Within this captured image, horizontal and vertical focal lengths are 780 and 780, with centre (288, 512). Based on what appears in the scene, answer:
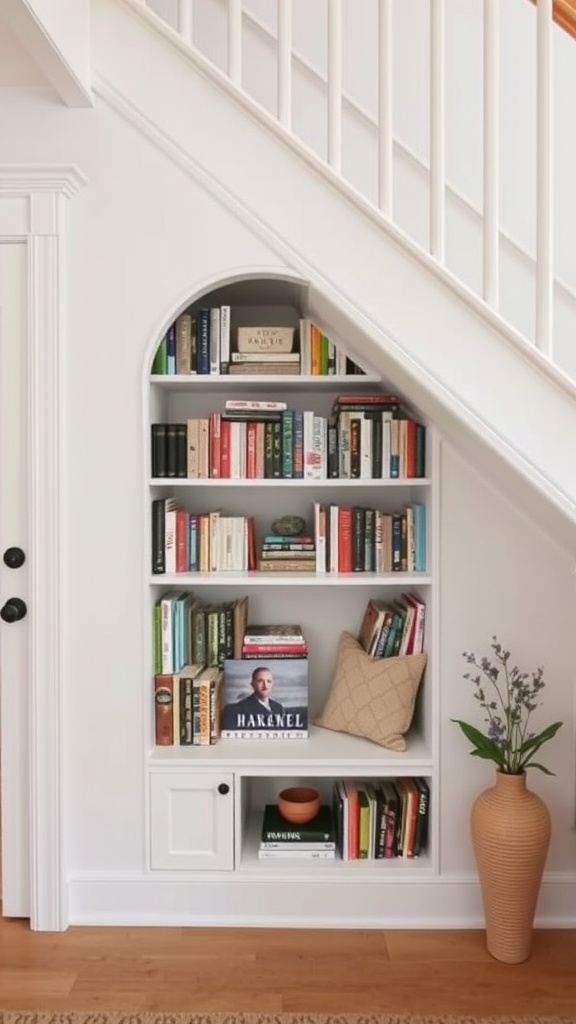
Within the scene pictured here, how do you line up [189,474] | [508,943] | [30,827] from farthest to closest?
[189,474] → [30,827] → [508,943]

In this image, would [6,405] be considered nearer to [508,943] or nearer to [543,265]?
[543,265]

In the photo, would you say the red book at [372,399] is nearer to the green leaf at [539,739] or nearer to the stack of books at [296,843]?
the green leaf at [539,739]

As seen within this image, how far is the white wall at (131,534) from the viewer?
222 centimetres

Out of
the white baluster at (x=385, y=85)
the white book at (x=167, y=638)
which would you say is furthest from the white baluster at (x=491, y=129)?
the white book at (x=167, y=638)

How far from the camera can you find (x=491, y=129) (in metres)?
1.90

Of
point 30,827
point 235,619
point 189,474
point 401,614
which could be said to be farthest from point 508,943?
point 189,474

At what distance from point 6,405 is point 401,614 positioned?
4.43 ft

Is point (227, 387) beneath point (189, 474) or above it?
above

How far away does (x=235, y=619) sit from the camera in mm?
2547

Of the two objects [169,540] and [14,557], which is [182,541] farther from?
[14,557]

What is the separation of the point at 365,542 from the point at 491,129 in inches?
47.3

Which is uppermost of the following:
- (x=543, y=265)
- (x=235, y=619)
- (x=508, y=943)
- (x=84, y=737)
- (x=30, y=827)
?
(x=543, y=265)

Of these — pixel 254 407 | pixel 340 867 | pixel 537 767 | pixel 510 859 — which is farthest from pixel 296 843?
pixel 254 407

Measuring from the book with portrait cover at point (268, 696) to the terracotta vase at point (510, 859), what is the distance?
627mm
